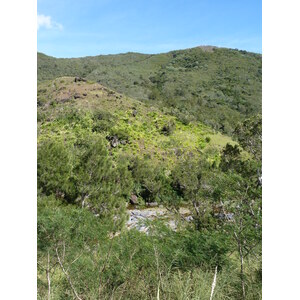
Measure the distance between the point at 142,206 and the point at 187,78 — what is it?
21.0 meters

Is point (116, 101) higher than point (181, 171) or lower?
higher

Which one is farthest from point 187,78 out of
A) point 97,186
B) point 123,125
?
point 97,186

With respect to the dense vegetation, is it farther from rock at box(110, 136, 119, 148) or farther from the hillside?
the hillside

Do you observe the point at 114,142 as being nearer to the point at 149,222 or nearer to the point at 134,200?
the point at 134,200

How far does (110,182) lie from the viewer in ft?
18.9

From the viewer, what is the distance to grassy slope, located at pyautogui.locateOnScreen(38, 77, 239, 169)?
12688 millimetres

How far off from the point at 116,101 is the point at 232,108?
26.1 ft

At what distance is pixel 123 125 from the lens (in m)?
14.2

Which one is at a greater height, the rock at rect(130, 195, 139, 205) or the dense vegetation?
the dense vegetation

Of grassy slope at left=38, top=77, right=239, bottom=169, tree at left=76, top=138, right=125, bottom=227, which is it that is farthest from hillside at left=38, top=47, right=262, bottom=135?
tree at left=76, top=138, right=125, bottom=227

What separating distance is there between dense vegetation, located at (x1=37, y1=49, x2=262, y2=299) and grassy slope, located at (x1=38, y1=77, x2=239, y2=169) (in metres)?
0.06

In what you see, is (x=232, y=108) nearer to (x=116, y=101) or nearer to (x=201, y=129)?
(x=201, y=129)
